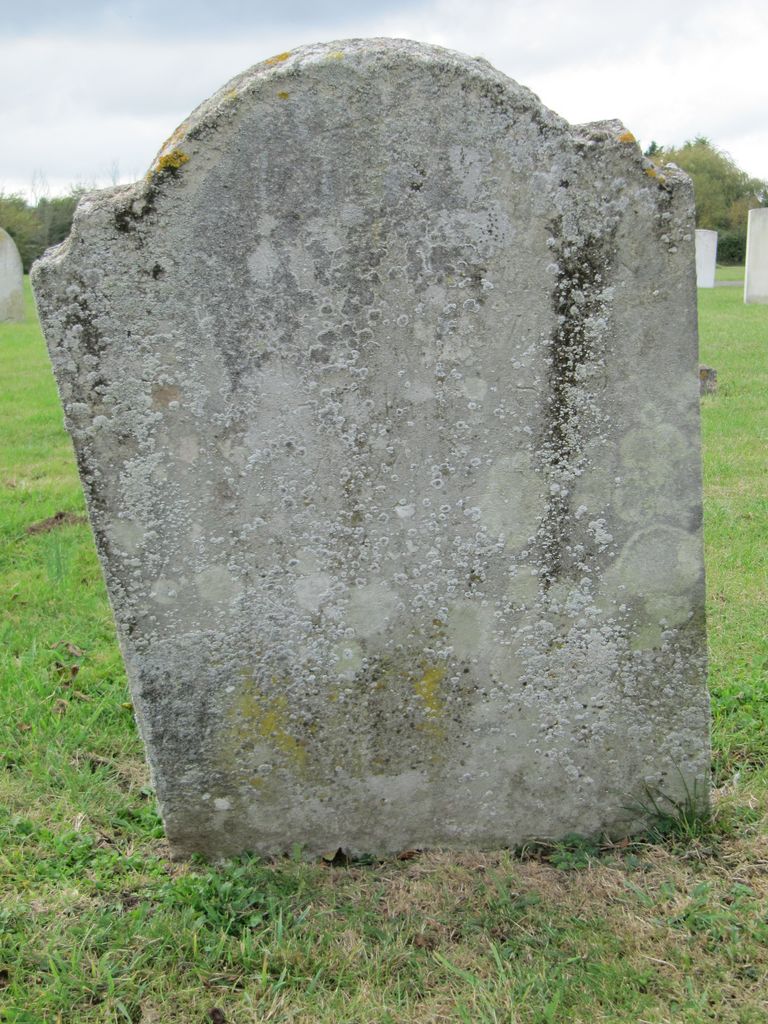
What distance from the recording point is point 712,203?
118 ft

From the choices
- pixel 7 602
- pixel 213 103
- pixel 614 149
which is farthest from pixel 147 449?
pixel 7 602

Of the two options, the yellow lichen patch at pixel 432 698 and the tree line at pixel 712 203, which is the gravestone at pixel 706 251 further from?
the yellow lichen patch at pixel 432 698

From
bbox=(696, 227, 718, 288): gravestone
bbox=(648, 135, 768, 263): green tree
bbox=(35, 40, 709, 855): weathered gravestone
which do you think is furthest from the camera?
bbox=(648, 135, 768, 263): green tree

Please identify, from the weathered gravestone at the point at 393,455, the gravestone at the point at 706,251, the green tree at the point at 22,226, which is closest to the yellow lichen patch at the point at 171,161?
the weathered gravestone at the point at 393,455

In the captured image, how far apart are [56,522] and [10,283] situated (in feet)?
42.0

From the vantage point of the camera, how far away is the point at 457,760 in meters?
2.70

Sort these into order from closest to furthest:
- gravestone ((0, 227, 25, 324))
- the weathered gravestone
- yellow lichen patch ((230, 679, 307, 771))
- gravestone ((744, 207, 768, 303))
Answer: the weathered gravestone, yellow lichen patch ((230, 679, 307, 771)), gravestone ((0, 227, 25, 324)), gravestone ((744, 207, 768, 303))

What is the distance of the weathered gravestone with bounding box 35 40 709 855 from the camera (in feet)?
7.61

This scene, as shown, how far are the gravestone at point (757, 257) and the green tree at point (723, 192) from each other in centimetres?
1923

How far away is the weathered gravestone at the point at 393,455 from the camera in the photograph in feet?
7.61

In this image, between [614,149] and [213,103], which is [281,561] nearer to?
[213,103]

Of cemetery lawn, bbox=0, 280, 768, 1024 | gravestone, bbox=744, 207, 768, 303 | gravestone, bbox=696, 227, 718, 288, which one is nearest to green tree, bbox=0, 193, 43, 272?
gravestone, bbox=696, 227, 718, 288

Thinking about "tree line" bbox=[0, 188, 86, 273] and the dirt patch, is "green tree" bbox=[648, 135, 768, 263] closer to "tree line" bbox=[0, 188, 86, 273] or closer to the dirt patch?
"tree line" bbox=[0, 188, 86, 273]

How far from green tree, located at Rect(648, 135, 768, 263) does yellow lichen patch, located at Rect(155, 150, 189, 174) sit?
3615 centimetres
